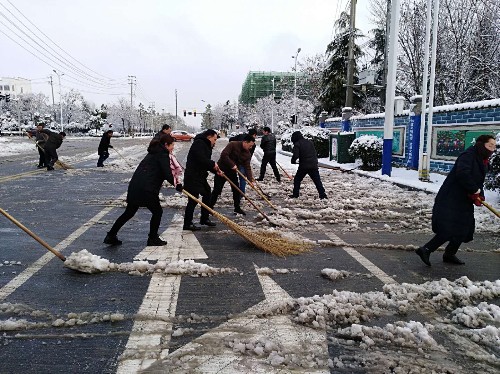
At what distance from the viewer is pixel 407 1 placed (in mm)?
26203

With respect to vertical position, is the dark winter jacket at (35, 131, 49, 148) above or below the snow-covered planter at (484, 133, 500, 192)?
above

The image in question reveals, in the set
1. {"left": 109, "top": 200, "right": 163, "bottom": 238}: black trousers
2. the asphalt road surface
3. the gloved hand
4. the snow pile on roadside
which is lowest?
the asphalt road surface

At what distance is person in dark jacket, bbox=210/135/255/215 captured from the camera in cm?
815

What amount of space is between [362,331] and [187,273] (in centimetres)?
209

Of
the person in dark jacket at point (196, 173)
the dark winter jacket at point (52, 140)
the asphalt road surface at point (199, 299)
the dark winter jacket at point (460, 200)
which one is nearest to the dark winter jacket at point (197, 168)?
the person in dark jacket at point (196, 173)

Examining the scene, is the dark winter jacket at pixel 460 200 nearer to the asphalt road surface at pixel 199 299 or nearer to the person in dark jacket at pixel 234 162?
the asphalt road surface at pixel 199 299

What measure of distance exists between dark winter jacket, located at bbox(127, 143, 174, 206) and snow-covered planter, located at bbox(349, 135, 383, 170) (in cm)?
1226

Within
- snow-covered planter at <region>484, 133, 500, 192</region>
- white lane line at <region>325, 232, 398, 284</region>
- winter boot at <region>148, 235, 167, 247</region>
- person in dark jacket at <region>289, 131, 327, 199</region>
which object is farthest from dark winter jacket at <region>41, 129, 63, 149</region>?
snow-covered planter at <region>484, 133, 500, 192</region>

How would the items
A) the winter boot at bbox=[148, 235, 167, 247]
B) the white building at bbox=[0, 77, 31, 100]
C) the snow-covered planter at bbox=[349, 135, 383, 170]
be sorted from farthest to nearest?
1. the white building at bbox=[0, 77, 31, 100]
2. the snow-covered planter at bbox=[349, 135, 383, 170]
3. the winter boot at bbox=[148, 235, 167, 247]

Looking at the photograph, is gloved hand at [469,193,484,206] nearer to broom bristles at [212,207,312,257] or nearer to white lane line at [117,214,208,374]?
broom bristles at [212,207,312,257]

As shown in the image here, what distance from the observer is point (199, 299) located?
3.84 metres

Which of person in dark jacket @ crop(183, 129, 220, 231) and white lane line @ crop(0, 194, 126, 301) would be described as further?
person in dark jacket @ crop(183, 129, 220, 231)

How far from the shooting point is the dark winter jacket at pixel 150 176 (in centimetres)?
547

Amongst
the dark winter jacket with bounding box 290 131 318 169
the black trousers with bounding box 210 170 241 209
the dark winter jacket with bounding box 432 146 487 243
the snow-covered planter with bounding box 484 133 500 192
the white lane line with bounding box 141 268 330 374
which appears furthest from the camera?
the dark winter jacket with bounding box 290 131 318 169
